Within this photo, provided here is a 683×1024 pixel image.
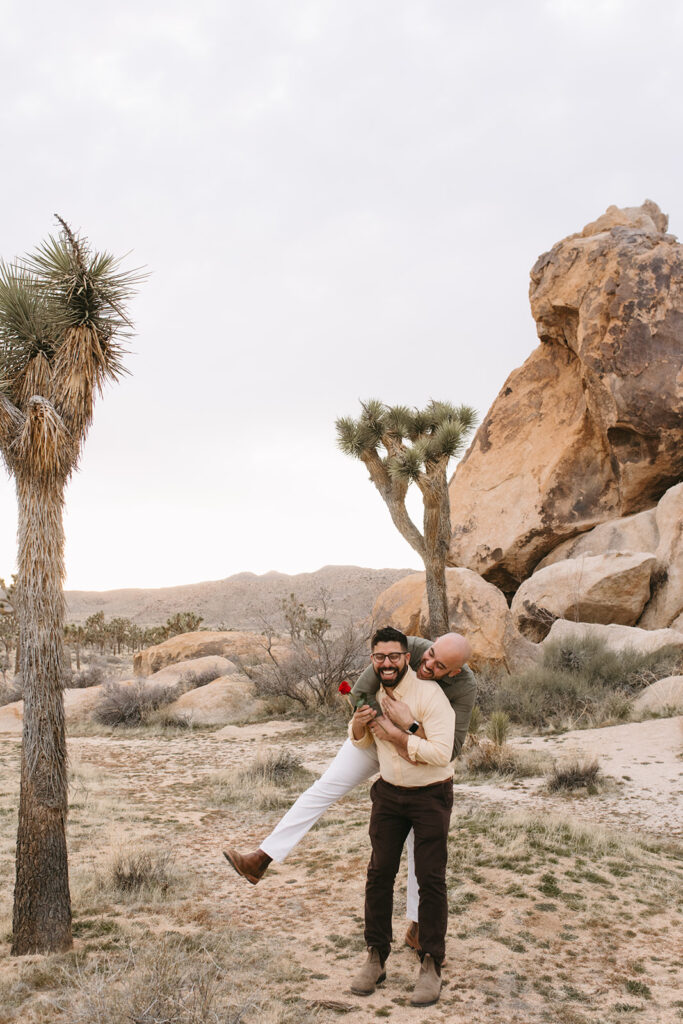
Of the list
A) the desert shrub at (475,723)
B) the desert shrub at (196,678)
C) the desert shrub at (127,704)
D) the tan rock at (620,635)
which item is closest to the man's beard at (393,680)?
the desert shrub at (475,723)

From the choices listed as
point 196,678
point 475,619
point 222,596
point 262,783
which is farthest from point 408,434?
point 222,596

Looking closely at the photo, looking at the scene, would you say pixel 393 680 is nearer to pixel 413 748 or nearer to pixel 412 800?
pixel 413 748

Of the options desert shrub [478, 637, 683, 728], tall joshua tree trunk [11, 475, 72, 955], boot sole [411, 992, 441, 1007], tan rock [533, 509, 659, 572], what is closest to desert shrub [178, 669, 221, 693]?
desert shrub [478, 637, 683, 728]

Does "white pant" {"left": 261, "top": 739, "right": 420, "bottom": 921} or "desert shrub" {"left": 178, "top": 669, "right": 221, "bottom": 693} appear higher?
"white pant" {"left": 261, "top": 739, "right": 420, "bottom": 921}

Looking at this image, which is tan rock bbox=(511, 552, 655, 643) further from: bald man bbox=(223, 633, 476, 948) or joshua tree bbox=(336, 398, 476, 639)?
bald man bbox=(223, 633, 476, 948)

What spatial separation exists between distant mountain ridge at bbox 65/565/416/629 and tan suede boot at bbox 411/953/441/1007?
2536 inches

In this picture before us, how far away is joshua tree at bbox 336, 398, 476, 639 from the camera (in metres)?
13.3

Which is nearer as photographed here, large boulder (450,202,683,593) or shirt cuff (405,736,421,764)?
shirt cuff (405,736,421,764)

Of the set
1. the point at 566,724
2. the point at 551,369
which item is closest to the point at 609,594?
the point at 566,724

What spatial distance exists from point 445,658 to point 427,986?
170 centimetres

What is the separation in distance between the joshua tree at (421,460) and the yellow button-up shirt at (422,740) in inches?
350

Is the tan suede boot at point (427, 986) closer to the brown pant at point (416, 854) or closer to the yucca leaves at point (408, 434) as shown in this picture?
the brown pant at point (416, 854)

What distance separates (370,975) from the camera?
4.12 meters

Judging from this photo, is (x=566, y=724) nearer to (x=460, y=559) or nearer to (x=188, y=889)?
(x=188, y=889)
